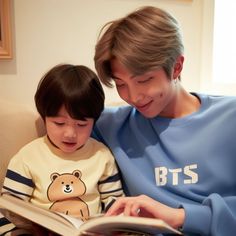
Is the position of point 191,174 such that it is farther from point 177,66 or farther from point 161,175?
point 177,66

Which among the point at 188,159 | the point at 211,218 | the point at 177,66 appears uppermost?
the point at 177,66

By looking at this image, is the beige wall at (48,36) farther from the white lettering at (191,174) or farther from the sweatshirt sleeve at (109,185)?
the white lettering at (191,174)

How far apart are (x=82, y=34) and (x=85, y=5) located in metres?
0.12

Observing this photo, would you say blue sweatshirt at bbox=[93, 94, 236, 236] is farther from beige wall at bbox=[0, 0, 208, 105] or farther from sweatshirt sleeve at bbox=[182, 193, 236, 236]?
beige wall at bbox=[0, 0, 208, 105]

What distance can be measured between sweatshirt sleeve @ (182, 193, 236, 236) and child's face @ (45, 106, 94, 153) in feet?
1.15

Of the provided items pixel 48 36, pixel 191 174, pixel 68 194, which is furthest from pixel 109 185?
pixel 48 36

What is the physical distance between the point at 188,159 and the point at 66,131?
36 centimetres

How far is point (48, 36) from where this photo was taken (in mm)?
1396

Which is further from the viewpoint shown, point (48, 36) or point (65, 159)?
point (48, 36)

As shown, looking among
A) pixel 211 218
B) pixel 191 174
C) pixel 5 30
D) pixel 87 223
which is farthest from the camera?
pixel 5 30

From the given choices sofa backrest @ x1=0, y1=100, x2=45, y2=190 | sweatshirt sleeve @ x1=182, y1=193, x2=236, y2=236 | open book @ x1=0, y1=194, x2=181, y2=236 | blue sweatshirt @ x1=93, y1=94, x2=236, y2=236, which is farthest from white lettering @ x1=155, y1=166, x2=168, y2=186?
sofa backrest @ x1=0, y1=100, x2=45, y2=190

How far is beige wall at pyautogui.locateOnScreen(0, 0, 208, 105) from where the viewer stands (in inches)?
52.5

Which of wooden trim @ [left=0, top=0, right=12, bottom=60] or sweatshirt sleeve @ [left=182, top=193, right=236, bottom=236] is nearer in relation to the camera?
sweatshirt sleeve @ [left=182, top=193, right=236, bottom=236]

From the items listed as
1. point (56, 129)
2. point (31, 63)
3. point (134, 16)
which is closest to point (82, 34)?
point (31, 63)
